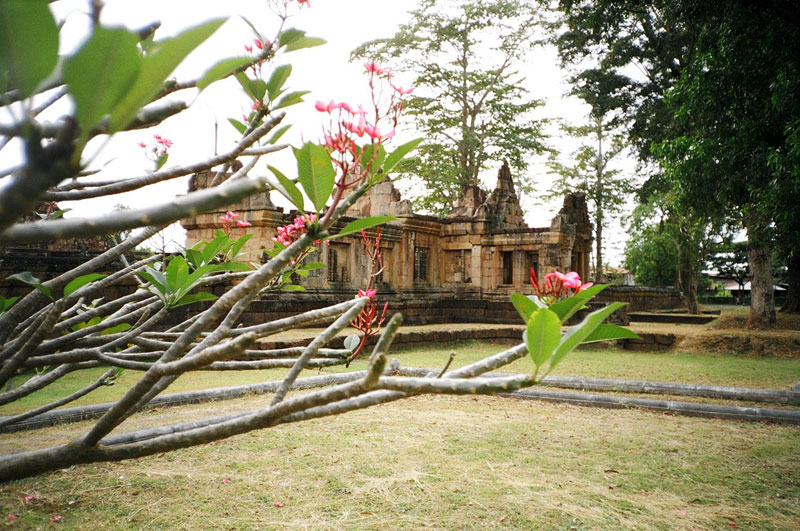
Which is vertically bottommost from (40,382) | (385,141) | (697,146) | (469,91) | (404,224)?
(40,382)

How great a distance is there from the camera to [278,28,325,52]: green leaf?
1474mm

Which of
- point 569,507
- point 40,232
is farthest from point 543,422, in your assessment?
point 40,232

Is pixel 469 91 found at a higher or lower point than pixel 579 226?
higher

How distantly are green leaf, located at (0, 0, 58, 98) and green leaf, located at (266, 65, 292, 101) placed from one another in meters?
0.99

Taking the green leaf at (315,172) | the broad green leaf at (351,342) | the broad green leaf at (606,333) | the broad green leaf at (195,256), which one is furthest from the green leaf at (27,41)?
the broad green leaf at (351,342)

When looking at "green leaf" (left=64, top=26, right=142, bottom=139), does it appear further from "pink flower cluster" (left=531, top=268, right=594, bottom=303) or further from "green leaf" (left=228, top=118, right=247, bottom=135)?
"green leaf" (left=228, top=118, right=247, bottom=135)

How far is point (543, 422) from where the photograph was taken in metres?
6.22

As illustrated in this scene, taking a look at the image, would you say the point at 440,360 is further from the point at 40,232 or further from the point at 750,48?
the point at 40,232

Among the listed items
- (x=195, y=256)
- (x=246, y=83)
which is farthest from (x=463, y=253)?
(x=246, y=83)

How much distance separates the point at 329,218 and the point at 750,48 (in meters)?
11.7

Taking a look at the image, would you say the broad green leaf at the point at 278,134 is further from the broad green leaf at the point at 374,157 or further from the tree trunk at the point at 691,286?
the tree trunk at the point at 691,286

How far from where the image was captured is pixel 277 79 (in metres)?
1.48

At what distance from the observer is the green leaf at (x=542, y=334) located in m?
0.92

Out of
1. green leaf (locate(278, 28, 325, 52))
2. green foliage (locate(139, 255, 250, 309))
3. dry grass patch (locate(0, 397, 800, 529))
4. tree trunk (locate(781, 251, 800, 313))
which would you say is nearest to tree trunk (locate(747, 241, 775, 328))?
tree trunk (locate(781, 251, 800, 313))
